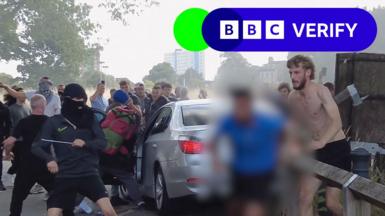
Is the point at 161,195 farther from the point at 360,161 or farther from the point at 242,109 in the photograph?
the point at 242,109

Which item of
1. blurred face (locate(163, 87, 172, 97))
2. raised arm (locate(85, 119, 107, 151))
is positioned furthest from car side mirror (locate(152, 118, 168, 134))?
blurred face (locate(163, 87, 172, 97))

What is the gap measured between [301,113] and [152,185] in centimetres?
772

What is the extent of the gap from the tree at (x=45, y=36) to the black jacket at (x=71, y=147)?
37.7 meters

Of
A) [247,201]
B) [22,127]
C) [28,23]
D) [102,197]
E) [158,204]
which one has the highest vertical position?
[28,23]

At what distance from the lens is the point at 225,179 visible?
37cm

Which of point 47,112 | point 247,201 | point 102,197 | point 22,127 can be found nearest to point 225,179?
point 247,201

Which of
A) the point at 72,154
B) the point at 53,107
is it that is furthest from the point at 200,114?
the point at 53,107

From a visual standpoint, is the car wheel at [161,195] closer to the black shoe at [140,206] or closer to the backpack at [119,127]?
the backpack at [119,127]

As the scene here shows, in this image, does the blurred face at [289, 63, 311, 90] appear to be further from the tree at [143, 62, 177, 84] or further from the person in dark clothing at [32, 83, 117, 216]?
the person in dark clothing at [32, 83, 117, 216]

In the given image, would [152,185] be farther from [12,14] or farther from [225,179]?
[12,14]

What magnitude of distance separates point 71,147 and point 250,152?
525 centimetres

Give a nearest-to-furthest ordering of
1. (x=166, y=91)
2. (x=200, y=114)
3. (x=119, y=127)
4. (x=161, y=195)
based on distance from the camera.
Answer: (x=200, y=114) < (x=161, y=195) < (x=119, y=127) < (x=166, y=91)

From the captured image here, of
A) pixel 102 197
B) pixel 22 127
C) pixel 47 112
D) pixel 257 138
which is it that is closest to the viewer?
pixel 257 138

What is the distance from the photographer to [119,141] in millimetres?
7980
